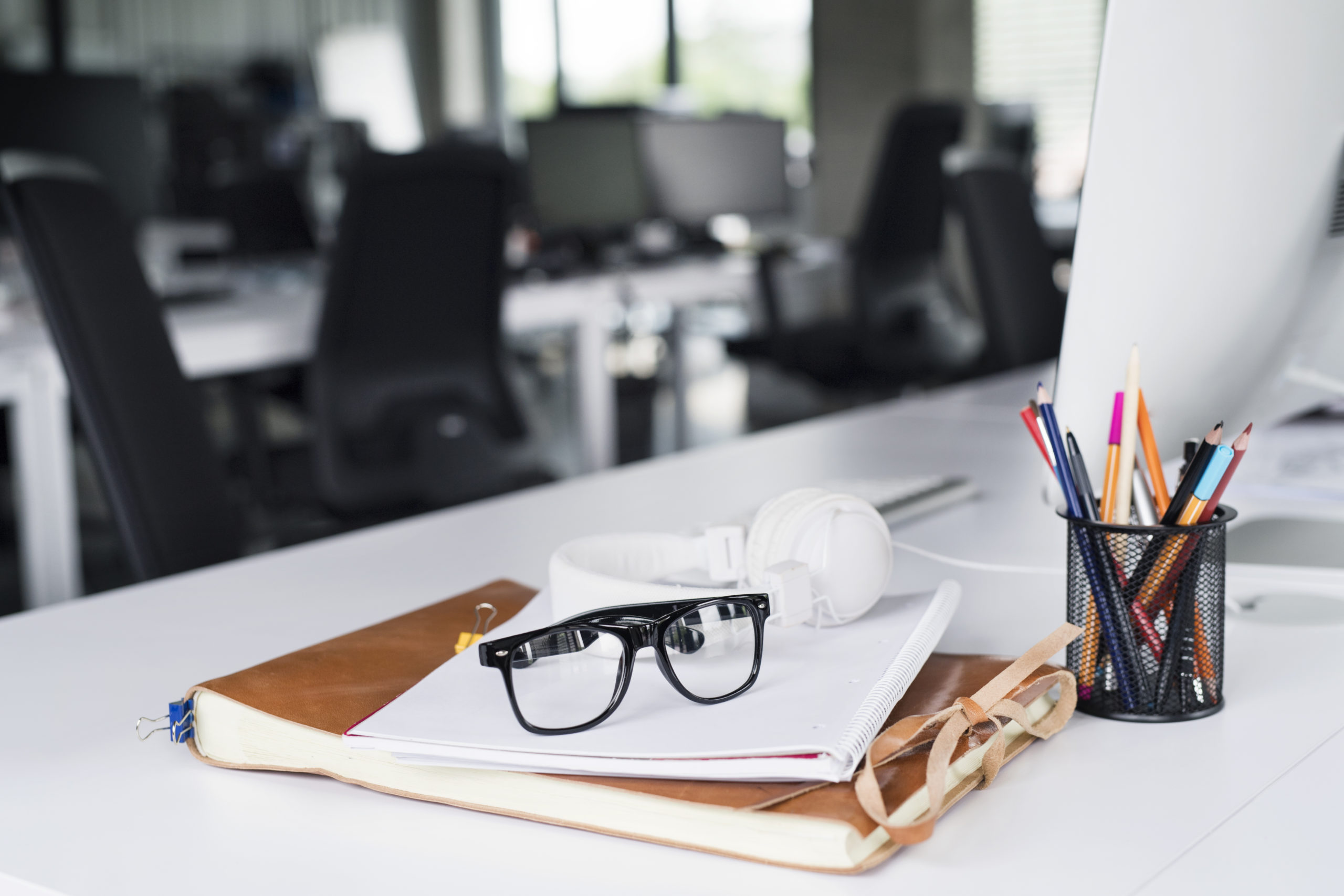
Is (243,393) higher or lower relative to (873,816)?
lower

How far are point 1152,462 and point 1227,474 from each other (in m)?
0.07

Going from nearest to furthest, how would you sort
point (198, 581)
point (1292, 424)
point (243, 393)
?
point (198, 581)
point (1292, 424)
point (243, 393)

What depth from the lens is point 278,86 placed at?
345 inches

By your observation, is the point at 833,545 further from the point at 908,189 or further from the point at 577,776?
the point at 908,189

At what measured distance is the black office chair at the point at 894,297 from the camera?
3.64 m

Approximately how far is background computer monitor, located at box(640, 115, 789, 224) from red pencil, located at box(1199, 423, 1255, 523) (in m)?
3.60

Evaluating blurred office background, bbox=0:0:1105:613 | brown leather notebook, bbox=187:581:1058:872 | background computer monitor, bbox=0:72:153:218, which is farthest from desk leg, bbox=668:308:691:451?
brown leather notebook, bbox=187:581:1058:872

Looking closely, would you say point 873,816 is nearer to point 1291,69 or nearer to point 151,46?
point 1291,69

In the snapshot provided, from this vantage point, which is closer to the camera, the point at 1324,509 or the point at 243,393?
the point at 1324,509

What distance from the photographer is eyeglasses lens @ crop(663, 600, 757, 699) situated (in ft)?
1.84

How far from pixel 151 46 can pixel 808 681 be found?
9.00 metres

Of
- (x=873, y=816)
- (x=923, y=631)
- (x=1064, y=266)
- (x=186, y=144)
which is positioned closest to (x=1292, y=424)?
(x=923, y=631)

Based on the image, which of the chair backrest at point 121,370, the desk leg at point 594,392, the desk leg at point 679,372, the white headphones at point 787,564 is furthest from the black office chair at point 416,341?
the white headphones at point 787,564

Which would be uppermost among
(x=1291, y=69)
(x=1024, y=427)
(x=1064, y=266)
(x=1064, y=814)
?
(x=1291, y=69)
